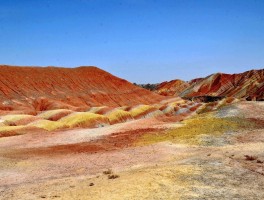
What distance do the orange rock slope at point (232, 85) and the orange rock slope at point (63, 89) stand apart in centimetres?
3756

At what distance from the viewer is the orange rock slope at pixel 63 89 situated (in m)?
85.9

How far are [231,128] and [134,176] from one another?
2345 cm

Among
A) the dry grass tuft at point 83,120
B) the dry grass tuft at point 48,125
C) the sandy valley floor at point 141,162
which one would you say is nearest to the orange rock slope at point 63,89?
the dry grass tuft at point 83,120

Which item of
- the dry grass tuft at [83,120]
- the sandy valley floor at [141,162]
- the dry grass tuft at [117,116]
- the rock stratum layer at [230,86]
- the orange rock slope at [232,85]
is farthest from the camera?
the rock stratum layer at [230,86]

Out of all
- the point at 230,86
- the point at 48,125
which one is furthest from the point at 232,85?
the point at 48,125

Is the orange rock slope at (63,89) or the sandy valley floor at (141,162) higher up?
the orange rock slope at (63,89)

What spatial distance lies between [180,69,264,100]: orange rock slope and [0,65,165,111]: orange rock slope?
37.6 m

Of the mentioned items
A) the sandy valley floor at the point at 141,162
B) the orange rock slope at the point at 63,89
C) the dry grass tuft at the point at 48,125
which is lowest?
the sandy valley floor at the point at 141,162

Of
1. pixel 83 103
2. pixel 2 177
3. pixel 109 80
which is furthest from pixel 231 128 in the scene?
pixel 109 80

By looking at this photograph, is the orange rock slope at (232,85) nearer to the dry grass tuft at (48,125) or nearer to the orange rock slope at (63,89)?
the orange rock slope at (63,89)

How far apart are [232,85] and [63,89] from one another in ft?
→ 289

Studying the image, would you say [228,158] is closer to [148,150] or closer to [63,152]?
[148,150]

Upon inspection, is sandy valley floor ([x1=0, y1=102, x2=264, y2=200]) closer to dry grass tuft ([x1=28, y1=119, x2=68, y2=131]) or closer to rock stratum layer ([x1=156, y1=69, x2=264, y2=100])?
dry grass tuft ([x1=28, y1=119, x2=68, y2=131])

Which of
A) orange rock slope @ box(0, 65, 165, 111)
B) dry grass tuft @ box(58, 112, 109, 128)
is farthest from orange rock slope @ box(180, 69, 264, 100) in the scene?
dry grass tuft @ box(58, 112, 109, 128)
